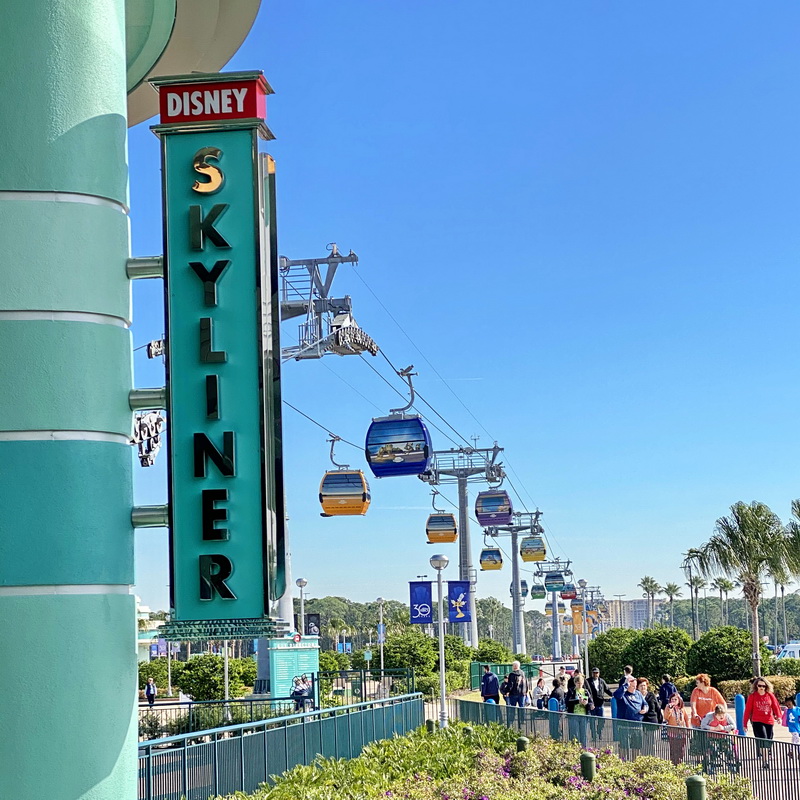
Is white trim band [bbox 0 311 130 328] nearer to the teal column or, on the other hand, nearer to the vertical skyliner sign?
the teal column

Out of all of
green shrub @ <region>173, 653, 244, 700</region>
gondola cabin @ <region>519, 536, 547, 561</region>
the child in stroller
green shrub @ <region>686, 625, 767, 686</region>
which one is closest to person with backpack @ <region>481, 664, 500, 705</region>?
the child in stroller

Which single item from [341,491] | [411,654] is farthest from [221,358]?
[411,654]

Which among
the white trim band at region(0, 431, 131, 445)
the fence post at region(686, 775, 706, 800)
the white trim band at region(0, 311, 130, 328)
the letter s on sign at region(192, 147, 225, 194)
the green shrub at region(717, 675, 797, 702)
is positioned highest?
the letter s on sign at region(192, 147, 225, 194)

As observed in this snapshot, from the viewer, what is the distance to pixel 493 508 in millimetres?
54281

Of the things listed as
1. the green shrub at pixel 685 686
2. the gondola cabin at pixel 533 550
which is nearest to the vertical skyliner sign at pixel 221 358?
the green shrub at pixel 685 686

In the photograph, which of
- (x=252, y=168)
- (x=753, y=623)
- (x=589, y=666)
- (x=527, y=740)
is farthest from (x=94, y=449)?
(x=589, y=666)

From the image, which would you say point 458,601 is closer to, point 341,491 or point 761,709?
point 341,491

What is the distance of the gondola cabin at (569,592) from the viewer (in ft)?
268

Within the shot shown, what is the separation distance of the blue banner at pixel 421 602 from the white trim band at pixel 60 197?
2860 cm

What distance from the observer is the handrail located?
1207 centimetres

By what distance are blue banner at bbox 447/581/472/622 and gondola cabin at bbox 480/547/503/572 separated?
25245mm

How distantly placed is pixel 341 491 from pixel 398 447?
2199 millimetres

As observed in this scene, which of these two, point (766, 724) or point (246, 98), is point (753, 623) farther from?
point (246, 98)

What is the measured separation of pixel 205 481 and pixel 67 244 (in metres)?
1.50
